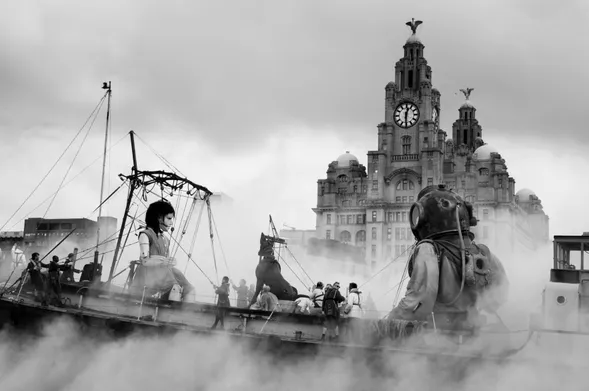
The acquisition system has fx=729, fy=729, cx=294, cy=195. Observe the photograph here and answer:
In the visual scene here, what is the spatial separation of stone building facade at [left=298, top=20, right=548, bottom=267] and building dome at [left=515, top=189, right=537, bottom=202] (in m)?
0.31

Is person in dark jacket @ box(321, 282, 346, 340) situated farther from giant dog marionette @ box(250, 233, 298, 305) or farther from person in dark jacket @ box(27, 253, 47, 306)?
person in dark jacket @ box(27, 253, 47, 306)

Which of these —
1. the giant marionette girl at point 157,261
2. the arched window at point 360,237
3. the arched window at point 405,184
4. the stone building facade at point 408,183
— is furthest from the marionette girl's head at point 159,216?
the arched window at point 360,237

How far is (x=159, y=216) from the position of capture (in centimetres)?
2473

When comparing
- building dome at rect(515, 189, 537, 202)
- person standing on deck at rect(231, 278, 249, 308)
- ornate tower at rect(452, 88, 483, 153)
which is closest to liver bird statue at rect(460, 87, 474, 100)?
ornate tower at rect(452, 88, 483, 153)

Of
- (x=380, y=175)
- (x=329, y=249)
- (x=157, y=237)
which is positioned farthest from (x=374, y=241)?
(x=157, y=237)

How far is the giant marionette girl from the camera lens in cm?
Result: 2427

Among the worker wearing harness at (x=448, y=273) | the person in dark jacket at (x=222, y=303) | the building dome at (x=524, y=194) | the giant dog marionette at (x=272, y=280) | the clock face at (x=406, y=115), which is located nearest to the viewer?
the worker wearing harness at (x=448, y=273)

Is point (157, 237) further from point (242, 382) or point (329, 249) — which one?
point (329, 249)

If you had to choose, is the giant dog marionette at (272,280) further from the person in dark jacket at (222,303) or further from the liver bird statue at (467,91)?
the liver bird statue at (467,91)

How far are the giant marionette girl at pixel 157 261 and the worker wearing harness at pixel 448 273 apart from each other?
9.16 metres

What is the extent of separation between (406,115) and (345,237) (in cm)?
2192

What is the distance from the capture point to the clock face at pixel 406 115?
116375 millimetres

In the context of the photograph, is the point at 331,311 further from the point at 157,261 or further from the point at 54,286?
the point at 54,286

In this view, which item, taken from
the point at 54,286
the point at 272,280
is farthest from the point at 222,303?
the point at 54,286
